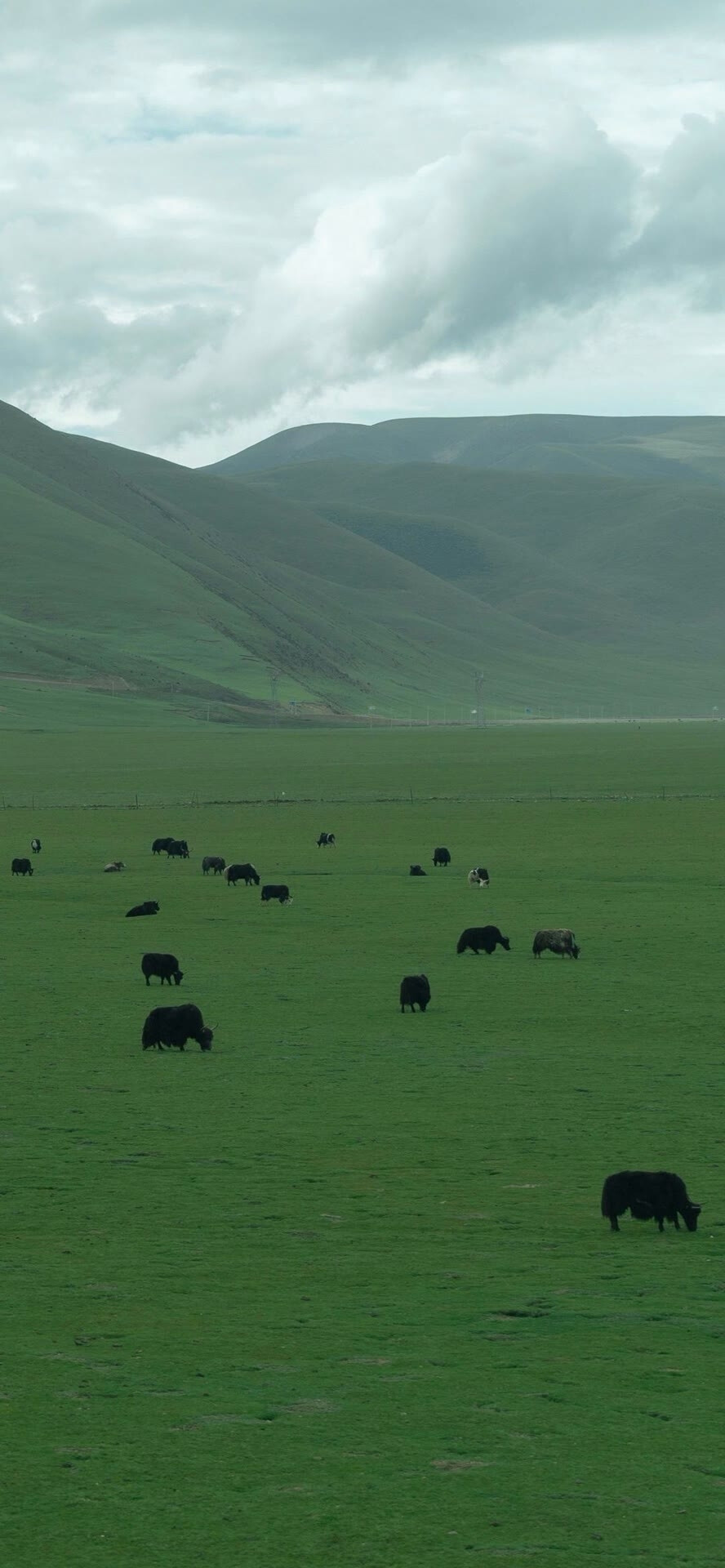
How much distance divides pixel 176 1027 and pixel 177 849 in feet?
102

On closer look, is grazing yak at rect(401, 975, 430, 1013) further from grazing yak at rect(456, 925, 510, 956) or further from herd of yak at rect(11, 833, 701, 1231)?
grazing yak at rect(456, 925, 510, 956)

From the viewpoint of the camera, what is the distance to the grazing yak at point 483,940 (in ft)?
115

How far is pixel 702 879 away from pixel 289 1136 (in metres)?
29.2

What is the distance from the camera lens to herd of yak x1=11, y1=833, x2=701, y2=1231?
16.5 m

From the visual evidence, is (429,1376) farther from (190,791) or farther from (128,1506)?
(190,791)

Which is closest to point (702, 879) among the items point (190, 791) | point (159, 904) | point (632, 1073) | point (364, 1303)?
point (159, 904)

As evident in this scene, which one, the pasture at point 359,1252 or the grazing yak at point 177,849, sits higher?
the grazing yak at point 177,849

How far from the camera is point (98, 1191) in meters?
17.9

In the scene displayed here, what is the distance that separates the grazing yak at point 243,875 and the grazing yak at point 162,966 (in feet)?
55.3

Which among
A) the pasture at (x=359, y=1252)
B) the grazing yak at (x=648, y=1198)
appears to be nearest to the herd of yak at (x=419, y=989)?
the grazing yak at (x=648, y=1198)

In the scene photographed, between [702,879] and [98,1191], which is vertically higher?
[702,879]

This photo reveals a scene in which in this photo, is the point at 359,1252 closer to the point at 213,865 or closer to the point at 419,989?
the point at 419,989

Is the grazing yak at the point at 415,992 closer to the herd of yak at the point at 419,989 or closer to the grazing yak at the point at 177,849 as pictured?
the herd of yak at the point at 419,989

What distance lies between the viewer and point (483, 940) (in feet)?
115
